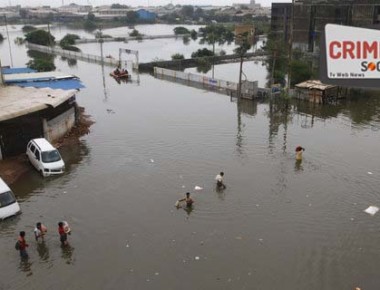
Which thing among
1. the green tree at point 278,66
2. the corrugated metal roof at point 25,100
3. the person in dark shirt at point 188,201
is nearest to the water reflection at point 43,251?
the person in dark shirt at point 188,201

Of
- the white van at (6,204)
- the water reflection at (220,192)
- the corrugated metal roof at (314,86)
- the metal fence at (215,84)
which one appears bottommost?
the water reflection at (220,192)

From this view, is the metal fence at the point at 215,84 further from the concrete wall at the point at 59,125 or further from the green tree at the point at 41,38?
the green tree at the point at 41,38

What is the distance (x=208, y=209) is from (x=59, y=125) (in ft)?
44.7

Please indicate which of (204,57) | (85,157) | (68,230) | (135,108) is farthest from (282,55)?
(68,230)

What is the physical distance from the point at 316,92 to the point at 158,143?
17.4 m

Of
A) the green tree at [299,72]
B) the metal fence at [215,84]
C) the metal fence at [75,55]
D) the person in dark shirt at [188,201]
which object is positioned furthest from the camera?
the metal fence at [75,55]

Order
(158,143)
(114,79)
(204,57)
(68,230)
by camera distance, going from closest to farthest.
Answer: (68,230) < (158,143) < (114,79) < (204,57)

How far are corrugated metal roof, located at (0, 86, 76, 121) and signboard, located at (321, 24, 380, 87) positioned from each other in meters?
18.9

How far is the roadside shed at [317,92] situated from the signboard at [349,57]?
30.5 meters

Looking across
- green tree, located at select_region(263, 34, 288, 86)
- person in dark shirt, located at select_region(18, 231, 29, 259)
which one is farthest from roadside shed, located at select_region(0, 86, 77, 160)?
green tree, located at select_region(263, 34, 288, 86)

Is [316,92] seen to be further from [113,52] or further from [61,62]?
[113,52]

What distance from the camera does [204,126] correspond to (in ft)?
94.6

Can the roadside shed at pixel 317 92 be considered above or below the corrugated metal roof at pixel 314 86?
below

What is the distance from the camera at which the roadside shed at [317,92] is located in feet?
117
